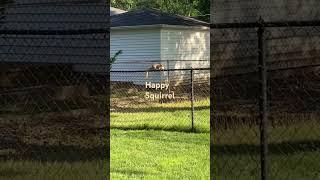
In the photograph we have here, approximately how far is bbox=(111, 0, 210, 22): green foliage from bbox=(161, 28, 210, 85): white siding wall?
3.37 metres

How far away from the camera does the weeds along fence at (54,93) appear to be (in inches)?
170

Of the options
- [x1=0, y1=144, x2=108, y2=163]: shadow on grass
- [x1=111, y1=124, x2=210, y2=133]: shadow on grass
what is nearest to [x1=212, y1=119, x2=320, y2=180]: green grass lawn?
[x1=0, y1=144, x2=108, y2=163]: shadow on grass

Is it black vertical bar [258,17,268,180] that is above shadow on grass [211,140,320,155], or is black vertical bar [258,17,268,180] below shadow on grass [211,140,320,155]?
above

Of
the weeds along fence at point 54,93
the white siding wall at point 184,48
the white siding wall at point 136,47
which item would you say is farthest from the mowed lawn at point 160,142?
the white siding wall at point 184,48

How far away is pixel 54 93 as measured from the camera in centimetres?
444

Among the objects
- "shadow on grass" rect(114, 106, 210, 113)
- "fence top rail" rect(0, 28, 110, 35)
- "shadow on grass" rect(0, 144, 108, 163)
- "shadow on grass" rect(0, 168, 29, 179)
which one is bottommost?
"shadow on grass" rect(114, 106, 210, 113)

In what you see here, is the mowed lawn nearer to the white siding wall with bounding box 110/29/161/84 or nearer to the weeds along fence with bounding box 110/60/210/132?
the weeds along fence with bounding box 110/60/210/132

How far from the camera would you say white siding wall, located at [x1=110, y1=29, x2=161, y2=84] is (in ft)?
50.5

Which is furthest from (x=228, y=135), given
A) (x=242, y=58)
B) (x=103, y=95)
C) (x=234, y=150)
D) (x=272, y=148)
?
(x=103, y=95)

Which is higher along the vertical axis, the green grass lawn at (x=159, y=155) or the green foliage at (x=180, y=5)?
the green foliage at (x=180, y=5)

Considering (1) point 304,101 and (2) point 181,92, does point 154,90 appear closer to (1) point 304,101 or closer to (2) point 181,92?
(2) point 181,92

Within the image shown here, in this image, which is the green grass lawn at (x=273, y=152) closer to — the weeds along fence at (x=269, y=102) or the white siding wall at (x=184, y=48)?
the weeds along fence at (x=269, y=102)

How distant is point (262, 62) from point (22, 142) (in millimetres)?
2885

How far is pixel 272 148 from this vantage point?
4590 millimetres
